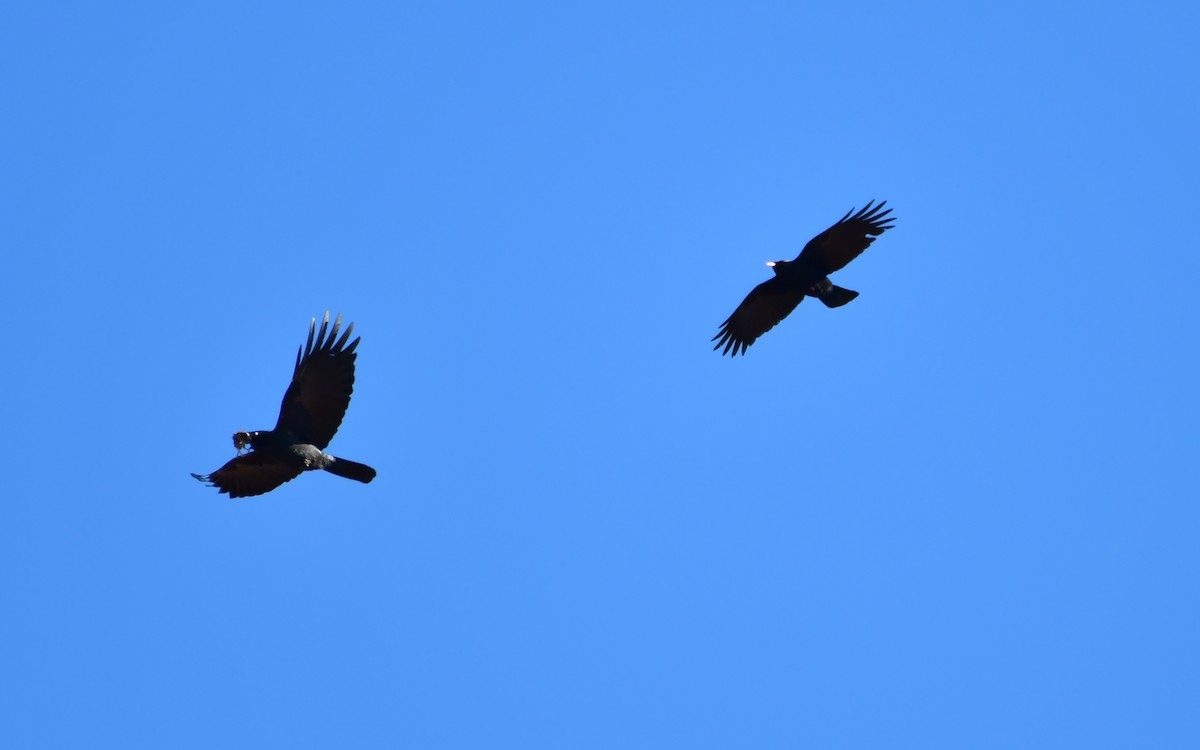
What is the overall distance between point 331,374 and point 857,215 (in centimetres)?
834

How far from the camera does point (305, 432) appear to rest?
64.4ft

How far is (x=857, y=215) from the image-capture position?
70.1ft

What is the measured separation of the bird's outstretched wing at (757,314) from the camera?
22.8m

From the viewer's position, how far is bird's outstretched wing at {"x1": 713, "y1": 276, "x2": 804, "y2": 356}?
2278cm

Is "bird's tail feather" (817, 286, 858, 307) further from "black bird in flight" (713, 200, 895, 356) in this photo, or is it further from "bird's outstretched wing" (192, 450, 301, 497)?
"bird's outstretched wing" (192, 450, 301, 497)

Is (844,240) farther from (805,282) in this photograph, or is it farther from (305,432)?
(305,432)

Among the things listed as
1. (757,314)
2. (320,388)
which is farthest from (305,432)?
(757,314)

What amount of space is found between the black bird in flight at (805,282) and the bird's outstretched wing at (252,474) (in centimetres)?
763

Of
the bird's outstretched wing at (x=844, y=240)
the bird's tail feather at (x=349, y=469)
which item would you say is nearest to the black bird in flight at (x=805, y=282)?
the bird's outstretched wing at (x=844, y=240)

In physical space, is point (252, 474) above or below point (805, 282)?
below

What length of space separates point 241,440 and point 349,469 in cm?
154

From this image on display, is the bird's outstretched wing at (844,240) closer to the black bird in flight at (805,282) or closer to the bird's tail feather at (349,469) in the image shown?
the black bird in flight at (805,282)

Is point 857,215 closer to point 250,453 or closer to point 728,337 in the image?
point 728,337

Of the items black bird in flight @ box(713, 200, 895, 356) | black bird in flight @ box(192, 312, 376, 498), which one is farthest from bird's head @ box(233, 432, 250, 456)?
black bird in flight @ box(713, 200, 895, 356)
